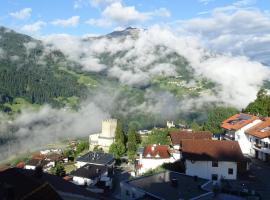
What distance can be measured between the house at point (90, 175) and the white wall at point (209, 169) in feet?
75.5

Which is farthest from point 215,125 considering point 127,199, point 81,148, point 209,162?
point 81,148

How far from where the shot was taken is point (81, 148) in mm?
120625

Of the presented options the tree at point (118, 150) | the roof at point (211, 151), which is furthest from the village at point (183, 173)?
the tree at point (118, 150)

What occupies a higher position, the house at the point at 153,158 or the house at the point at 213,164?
the house at the point at 213,164

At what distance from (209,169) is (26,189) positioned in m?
27.3

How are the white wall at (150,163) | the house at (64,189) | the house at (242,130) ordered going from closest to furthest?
the house at (64,189)
the white wall at (150,163)
the house at (242,130)

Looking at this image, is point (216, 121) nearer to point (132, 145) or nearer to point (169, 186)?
point (132, 145)

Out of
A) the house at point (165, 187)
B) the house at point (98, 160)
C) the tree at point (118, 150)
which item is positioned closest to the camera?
the house at point (165, 187)

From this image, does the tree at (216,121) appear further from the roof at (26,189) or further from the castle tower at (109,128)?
the castle tower at (109,128)

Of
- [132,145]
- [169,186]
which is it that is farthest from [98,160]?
[169,186]

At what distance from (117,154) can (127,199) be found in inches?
2059

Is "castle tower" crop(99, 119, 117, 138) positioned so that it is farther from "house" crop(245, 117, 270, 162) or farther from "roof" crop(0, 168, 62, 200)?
"roof" crop(0, 168, 62, 200)

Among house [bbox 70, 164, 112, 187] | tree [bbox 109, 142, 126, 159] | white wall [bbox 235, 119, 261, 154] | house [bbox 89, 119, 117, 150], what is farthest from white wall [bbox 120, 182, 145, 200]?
house [bbox 89, 119, 117, 150]

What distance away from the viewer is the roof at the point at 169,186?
38.0m
